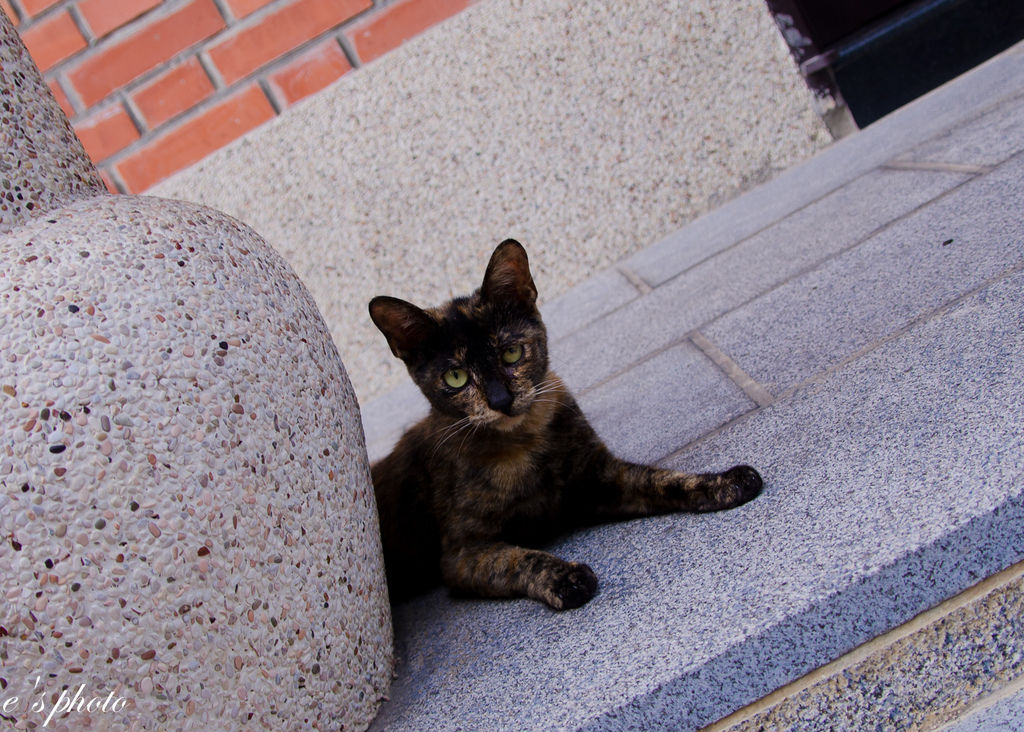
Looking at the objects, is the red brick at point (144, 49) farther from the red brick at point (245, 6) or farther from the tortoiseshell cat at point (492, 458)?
the tortoiseshell cat at point (492, 458)

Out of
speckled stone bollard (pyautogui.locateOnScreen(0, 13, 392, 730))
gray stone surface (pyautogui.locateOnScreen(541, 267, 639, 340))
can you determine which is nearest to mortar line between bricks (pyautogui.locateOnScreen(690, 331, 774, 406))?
gray stone surface (pyautogui.locateOnScreen(541, 267, 639, 340))

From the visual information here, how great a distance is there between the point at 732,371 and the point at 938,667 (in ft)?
4.03

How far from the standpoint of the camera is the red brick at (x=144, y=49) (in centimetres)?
380

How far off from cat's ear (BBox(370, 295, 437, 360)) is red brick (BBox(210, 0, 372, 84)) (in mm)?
2300

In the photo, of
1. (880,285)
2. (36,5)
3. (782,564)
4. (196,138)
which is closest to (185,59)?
(196,138)

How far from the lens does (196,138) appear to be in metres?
3.92

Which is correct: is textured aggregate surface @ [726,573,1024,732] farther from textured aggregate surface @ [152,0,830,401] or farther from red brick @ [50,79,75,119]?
red brick @ [50,79,75,119]

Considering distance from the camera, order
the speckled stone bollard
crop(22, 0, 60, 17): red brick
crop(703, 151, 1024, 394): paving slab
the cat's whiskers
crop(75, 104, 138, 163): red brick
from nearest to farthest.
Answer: the speckled stone bollard
the cat's whiskers
crop(703, 151, 1024, 394): paving slab
crop(22, 0, 60, 17): red brick
crop(75, 104, 138, 163): red brick

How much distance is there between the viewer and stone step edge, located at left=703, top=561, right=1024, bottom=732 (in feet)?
4.34

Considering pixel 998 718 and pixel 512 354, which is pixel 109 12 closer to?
pixel 512 354

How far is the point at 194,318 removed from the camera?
149 centimetres

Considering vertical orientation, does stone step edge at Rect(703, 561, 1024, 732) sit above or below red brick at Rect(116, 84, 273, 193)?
below

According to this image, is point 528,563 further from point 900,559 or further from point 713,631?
point 900,559

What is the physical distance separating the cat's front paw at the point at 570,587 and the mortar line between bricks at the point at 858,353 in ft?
1.72
